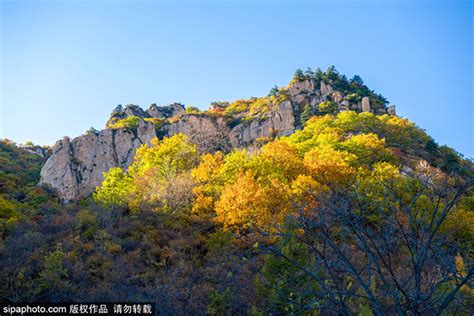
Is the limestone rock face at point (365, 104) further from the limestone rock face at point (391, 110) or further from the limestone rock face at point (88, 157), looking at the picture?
the limestone rock face at point (88, 157)

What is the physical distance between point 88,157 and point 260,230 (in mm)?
54025

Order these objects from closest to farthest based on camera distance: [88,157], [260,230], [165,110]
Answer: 1. [260,230]
2. [88,157]
3. [165,110]

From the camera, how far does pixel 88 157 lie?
54.6 metres

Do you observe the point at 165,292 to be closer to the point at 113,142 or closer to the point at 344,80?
the point at 113,142

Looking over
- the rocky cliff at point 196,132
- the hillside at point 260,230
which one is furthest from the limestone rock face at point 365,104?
the hillside at point 260,230

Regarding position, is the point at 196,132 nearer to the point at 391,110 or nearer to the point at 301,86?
the point at 301,86

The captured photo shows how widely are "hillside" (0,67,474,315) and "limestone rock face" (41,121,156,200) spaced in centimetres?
39

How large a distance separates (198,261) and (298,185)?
352 inches

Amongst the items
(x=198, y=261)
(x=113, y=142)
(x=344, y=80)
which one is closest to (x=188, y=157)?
(x=198, y=261)

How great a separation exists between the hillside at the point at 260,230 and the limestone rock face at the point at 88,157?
390 mm

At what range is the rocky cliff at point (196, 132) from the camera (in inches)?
2041

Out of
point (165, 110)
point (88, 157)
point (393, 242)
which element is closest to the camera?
point (393, 242)

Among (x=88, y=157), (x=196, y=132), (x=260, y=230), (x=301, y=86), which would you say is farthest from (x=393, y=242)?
(x=301, y=86)

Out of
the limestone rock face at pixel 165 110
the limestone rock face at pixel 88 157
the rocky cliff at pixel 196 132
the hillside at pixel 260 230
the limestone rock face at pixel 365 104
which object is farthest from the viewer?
the limestone rock face at pixel 165 110
